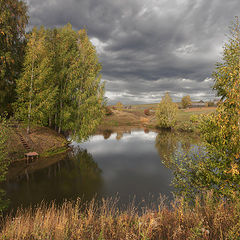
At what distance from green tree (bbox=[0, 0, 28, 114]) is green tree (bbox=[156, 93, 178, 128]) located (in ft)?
173

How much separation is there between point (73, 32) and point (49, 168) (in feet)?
86.3

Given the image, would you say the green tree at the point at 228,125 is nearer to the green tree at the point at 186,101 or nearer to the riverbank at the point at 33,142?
the riverbank at the point at 33,142

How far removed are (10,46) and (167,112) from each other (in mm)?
55271

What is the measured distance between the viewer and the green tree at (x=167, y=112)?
61.9m

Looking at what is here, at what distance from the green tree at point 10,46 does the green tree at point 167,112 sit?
52860 mm

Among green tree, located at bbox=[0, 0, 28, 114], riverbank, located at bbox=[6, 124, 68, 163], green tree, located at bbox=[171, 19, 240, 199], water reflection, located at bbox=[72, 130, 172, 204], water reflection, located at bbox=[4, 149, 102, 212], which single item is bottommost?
water reflection, located at bbox=[72, 130, 172, 204]

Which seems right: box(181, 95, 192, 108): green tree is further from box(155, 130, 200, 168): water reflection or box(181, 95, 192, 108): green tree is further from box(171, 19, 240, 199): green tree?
box(171, 19, 240, 199): green tree

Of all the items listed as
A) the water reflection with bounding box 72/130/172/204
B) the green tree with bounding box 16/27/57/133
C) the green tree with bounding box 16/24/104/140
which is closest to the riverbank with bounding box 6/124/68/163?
the green tree with bounding box 16/27/57/133

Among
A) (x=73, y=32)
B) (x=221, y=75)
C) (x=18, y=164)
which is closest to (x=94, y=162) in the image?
(x=18, y=164)

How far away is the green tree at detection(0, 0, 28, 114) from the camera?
835 inches

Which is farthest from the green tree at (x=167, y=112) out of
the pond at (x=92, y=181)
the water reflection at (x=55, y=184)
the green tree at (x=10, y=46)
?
the green tree at (x=10, y=46)

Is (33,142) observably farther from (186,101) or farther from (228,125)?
(186,101)

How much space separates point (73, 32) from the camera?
30.0 meters

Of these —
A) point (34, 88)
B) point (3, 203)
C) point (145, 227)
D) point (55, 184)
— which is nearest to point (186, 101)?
point (34, 88)
